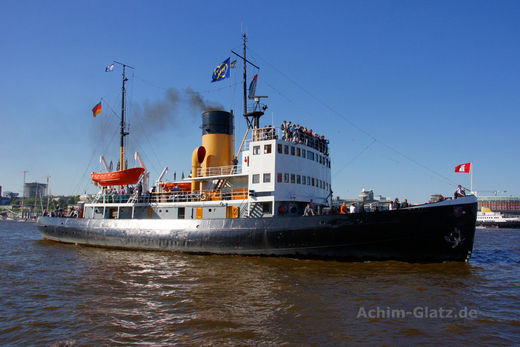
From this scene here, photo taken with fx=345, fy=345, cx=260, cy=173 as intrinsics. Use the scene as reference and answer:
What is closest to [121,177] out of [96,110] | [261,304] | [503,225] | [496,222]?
[96,110]

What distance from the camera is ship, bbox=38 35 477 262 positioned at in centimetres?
1542

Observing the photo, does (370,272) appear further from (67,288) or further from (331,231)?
(67,288)

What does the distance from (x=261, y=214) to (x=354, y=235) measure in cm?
514

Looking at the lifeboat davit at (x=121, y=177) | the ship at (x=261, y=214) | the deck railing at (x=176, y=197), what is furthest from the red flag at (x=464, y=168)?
the lifeboat davit at (x=121, y=177)

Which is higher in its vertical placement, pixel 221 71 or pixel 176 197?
pixel 221 71

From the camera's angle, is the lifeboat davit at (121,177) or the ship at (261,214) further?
the lifeboat davit at (121,177)

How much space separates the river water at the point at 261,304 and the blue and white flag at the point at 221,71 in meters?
12.4

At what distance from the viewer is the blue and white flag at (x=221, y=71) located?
22.4 metres

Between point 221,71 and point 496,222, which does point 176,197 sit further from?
point 496,222

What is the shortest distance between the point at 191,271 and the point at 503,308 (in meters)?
10.8

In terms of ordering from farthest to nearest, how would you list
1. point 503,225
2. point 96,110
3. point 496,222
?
point 496,222, point 503,225, point 96,110

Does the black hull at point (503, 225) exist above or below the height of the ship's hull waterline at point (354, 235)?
below

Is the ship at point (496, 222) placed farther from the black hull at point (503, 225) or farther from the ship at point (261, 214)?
the ship at point (261, 214)

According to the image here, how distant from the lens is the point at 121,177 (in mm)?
23625
